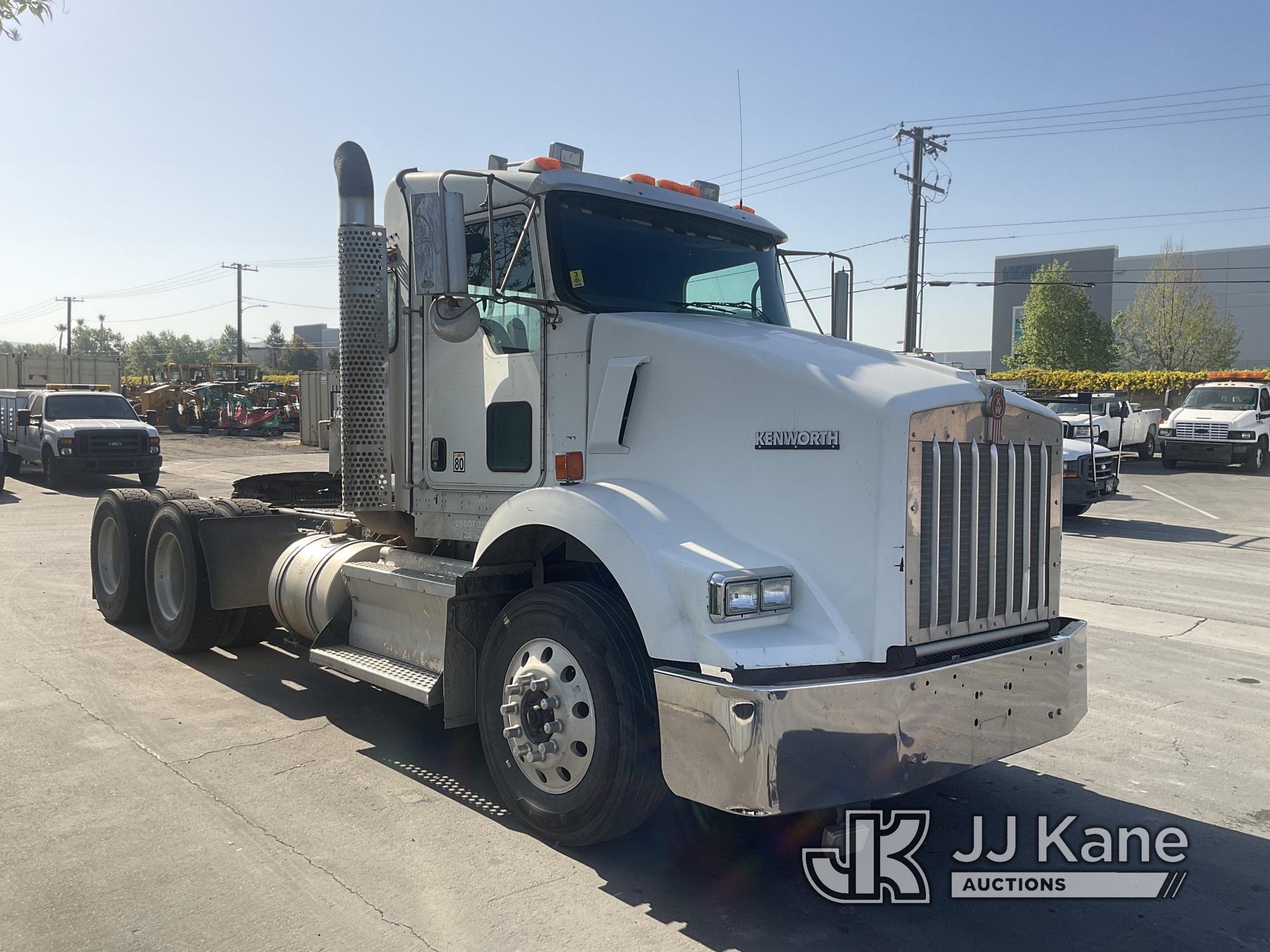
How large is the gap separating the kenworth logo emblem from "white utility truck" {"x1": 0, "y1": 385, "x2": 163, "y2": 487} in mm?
19831

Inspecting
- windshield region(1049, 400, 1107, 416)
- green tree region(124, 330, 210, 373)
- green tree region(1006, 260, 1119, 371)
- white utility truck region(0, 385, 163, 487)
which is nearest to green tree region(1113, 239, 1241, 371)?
green tree region(1006, 260, 1119, 371)

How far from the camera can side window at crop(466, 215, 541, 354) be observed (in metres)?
4.81

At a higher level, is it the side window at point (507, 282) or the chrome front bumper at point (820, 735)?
the side window at point (507, 282)

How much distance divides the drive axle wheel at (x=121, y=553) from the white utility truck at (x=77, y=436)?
13.3 meters

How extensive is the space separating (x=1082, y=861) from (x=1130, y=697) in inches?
102

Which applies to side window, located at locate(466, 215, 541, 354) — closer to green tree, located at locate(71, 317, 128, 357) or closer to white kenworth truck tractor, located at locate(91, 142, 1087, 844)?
white kenworth truck tractor, located at locate(91, 142, 1087, 844)

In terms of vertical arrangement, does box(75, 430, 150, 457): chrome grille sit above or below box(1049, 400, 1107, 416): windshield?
below

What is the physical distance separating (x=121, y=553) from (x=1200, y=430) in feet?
84.3

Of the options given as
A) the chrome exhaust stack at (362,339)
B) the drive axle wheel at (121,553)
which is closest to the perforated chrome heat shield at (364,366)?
the chrome exhaust stack at (362,339)

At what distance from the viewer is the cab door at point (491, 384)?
15.8 ft

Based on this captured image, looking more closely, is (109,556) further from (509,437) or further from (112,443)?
(112,443)

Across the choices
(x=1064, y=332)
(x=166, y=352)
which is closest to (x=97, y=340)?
(x=166, y=352)

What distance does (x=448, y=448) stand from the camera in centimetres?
539

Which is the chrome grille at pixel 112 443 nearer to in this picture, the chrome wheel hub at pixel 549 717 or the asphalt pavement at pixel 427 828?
the asphalt pavement at pixel 427 828
